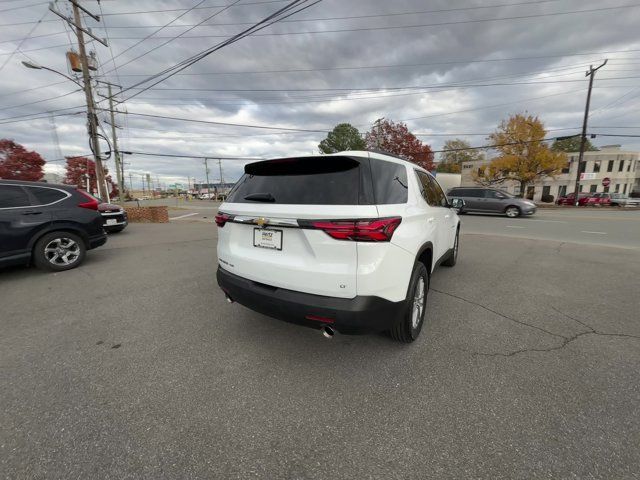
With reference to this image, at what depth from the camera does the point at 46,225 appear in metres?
5.04

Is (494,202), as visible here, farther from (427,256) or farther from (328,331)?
(328,331)

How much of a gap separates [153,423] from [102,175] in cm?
1751

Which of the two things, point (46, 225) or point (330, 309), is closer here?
point (330, 309)

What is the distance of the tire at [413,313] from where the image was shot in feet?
8.18

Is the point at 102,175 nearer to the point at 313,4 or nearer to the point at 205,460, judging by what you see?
the point at 313,4

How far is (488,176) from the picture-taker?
31.6m

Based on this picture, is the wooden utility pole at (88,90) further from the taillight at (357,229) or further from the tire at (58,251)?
the taillight at (357,229)

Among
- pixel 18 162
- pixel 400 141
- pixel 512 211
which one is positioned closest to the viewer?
pixel 512 211

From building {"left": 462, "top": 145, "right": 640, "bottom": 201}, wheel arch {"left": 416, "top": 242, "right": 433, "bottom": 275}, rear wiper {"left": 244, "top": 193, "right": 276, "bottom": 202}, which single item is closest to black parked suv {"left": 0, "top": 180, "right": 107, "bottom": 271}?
rear wiper {"left": 244, "top": 193, "right": 276, "bottom": 202}

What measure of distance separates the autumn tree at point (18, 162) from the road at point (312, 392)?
33751 millimetres

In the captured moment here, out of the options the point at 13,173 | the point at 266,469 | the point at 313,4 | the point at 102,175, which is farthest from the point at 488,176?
the point at 13,173

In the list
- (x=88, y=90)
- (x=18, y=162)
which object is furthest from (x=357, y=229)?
(x=18, y=162)

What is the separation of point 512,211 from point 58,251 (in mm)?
19236

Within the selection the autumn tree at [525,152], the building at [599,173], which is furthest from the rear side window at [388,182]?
the building at [599,173]
